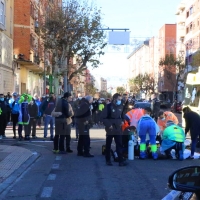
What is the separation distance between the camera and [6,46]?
36.7 metres

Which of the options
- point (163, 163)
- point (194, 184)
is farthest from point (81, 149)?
point (194, 184)

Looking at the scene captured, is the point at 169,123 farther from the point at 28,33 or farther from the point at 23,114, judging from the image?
the point at 28,33

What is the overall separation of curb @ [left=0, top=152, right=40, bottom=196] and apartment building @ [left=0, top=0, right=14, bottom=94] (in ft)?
72.4

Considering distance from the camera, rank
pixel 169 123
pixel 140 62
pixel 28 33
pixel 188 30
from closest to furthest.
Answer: pixel 169 123, pixel 28 33, pixel 188 30, pixel 140 62

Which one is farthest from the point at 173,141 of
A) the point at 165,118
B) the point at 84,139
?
the point at 84,139

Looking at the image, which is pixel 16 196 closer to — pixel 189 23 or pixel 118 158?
pixel 118 158

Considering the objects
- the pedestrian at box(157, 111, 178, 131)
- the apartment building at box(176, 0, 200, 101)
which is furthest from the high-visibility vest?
the apartment building at box(176, 0, 200, 101)

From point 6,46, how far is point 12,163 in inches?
1002

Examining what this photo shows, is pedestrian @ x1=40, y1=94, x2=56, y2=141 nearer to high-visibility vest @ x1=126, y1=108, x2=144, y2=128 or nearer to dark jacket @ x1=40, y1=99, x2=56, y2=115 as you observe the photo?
dark jacket @ x1=40, y1=99, x2=56, y2=115

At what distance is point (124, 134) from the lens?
14484 mm

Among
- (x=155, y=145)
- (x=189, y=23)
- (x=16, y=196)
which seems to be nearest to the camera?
(x=16, y=196)

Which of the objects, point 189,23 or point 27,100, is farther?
point 189,23

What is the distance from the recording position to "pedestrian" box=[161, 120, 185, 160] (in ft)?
44.4

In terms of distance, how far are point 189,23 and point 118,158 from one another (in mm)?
67902
